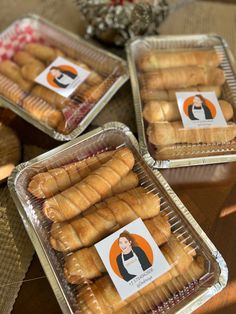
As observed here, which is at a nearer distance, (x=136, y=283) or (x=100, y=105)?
(x=136, y=283)

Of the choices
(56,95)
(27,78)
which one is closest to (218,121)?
(56,95)

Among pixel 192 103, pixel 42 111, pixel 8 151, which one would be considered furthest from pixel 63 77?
pixel 192 103

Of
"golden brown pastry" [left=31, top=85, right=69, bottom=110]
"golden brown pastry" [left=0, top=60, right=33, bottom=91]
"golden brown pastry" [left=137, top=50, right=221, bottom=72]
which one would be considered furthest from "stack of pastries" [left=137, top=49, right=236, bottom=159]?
"golden brown pastry" [left=0, top=60, right=33, bottom=91]

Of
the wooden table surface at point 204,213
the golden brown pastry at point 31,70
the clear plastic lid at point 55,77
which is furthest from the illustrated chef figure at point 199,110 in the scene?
the golden brown pastry at point 31,70

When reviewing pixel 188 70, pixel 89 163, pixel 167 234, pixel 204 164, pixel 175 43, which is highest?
pixel 175 43

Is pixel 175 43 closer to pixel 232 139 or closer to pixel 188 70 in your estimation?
pixel 188 70

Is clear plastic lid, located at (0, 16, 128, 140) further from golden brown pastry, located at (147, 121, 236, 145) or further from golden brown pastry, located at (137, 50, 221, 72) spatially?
golden brown pastry, located at (147, 121, 236, 145)
